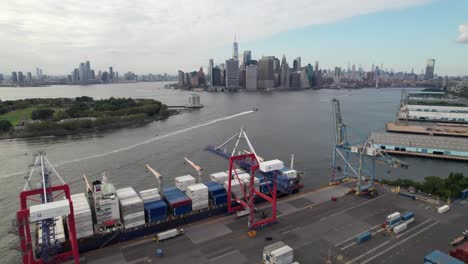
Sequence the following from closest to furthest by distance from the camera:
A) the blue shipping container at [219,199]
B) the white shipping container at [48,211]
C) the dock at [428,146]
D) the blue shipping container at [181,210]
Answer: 1. the white shipping container at [48,211]
2. the blue shipping container at [181,210]
3. the blue shipping container at [219,199]
4. the dock at [428,146]

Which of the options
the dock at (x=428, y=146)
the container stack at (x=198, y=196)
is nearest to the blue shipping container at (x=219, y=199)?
the container stack at (x=198, y=196)

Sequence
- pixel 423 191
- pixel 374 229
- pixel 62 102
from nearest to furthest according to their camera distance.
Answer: pixel 374 229
pixel 423 191
pixel 62 102

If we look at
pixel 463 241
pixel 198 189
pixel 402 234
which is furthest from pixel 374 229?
pixel 198 189

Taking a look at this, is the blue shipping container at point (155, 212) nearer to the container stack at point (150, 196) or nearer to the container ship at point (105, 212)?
the container ship at point (105, 212)

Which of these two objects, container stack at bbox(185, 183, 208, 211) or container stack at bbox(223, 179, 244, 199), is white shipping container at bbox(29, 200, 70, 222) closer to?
container stack at bbox(185, 183, 208, 211)

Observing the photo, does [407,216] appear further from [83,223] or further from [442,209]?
[83,223]

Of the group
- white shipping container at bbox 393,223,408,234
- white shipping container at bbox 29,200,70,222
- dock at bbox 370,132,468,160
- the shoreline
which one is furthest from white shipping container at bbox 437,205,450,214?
the shoreline

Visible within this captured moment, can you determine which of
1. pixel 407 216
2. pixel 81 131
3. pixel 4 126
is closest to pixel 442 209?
pixel 407 216

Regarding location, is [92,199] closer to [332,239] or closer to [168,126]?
[332,239]
